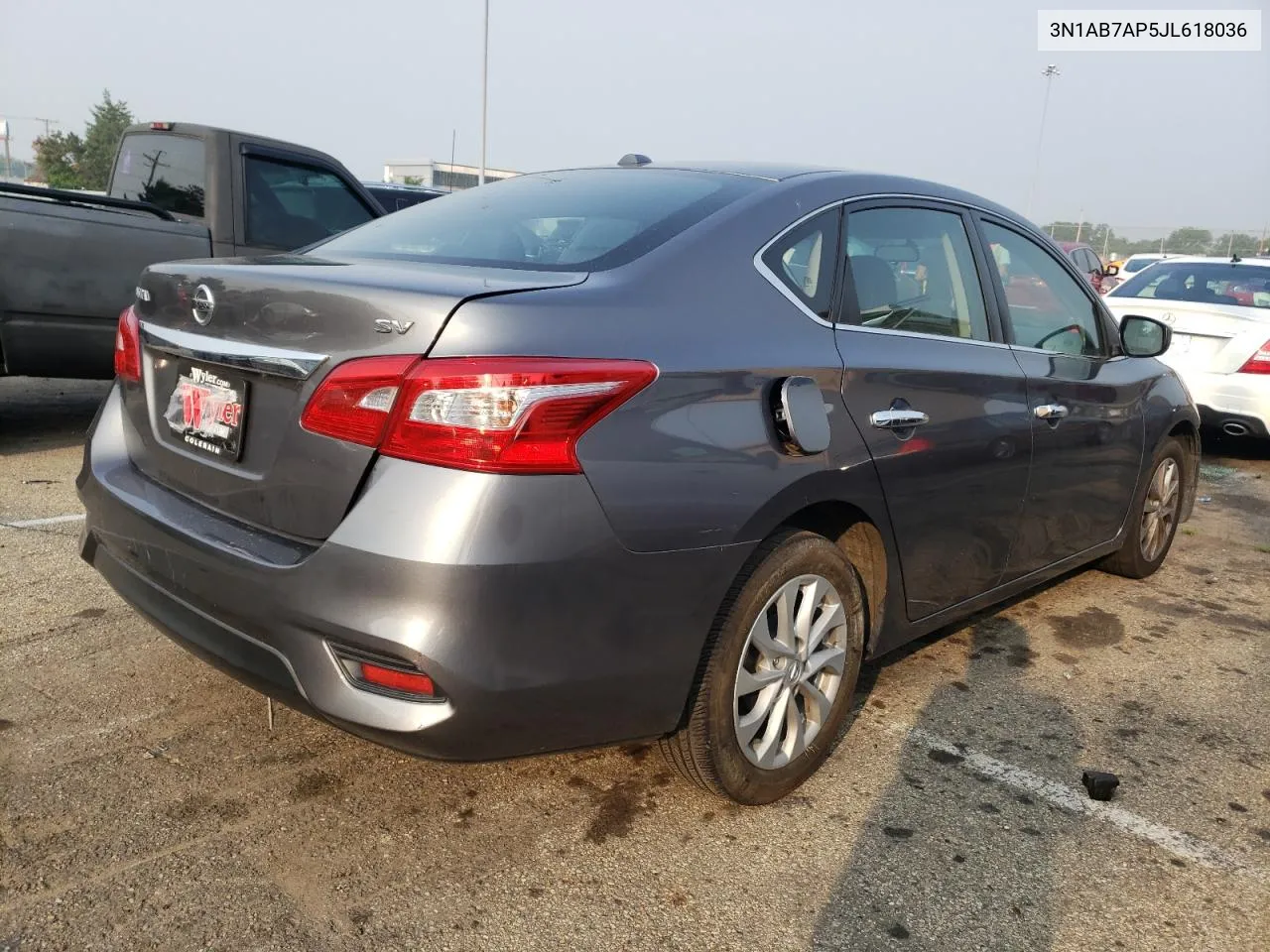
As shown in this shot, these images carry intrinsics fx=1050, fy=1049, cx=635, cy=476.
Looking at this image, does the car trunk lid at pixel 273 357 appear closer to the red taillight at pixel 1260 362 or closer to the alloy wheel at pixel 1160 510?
the alloy wheel at pixel 1160 510

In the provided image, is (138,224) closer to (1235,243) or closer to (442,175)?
(442,175)

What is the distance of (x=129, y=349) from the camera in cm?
275

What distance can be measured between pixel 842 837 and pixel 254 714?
1612mm

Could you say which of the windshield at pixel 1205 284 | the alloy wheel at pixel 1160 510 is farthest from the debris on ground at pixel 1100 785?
the windshield at pixel 1205 284

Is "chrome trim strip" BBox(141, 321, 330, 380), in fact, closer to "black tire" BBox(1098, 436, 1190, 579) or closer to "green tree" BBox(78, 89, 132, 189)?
"black tire" BBox(1098, 436, 1190, 579)

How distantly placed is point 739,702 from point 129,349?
5.98ft

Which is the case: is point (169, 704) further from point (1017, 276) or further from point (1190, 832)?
point (1017, 276)

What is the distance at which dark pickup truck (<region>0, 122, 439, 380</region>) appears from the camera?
211 inches

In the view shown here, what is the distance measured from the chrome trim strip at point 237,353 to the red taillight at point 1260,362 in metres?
7.08

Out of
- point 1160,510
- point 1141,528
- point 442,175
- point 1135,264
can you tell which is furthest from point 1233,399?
point 442,175

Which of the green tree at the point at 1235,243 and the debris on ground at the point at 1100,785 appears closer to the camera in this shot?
the debris on ground at the point at 1100,785

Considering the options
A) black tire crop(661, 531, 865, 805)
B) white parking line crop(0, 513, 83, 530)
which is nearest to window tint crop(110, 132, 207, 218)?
white parking line crop(0, 513, 83, 530)

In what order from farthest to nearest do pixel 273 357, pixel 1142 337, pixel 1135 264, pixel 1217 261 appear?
pixel 1135 264 → pixel 1217 261 → pixel 1142 337 → pixel 273 357

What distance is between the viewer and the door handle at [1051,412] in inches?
136
